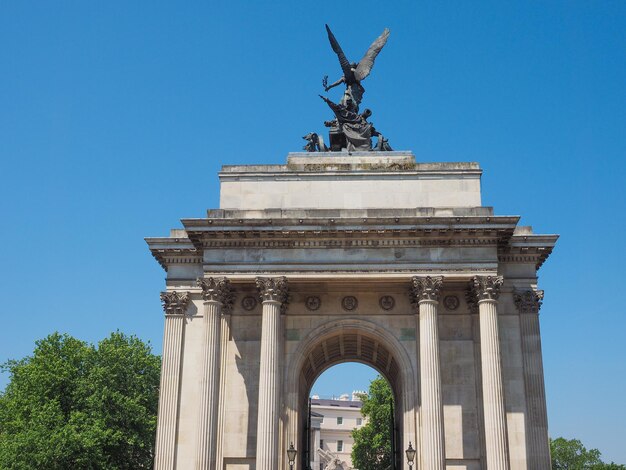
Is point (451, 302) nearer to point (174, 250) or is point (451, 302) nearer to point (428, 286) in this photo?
point (428, 286)

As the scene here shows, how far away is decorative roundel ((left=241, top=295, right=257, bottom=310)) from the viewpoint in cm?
3722

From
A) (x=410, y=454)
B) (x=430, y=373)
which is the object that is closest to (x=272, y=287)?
(x=430, y=373)

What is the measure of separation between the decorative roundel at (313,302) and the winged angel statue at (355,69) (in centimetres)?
1207

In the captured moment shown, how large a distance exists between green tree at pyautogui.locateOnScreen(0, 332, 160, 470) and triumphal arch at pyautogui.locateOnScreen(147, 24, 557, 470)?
45.2 ft

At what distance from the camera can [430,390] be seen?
33.0 meters

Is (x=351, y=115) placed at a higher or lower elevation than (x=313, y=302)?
higher

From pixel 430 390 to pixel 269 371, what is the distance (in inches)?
285

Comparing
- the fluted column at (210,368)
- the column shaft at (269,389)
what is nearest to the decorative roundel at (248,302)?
the fluted column at (210,368)

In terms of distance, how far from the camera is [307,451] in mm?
39688

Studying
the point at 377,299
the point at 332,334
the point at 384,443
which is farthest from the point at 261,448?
the point at 384,443

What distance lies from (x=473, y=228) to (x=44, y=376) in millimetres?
30733

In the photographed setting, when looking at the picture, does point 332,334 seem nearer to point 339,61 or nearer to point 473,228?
point 473,228

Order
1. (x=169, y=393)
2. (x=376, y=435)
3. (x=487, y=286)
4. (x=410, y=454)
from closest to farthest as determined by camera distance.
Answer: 1. (x=410, y=454)
2. (x=487, y=286)
3. (x=169, y=393)
4. (x=376, y=435)

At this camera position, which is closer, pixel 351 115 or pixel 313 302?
pixel 313 302
